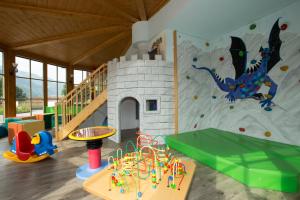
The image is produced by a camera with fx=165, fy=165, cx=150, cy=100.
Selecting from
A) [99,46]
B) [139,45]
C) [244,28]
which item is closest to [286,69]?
[244,28]

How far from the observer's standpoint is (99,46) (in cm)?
816

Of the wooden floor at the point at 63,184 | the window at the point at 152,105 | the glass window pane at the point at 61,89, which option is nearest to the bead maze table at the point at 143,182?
the wooden floor at the point at 63,184

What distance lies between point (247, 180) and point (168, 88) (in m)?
3.23

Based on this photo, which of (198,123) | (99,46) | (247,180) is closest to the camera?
(247,180)

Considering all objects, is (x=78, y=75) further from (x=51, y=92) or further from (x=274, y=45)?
(x=274, y=45)

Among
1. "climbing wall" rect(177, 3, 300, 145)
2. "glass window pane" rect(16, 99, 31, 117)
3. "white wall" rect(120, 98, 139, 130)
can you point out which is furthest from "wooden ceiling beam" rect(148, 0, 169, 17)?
"glass window pane" rect(16, 99, 31, 117)

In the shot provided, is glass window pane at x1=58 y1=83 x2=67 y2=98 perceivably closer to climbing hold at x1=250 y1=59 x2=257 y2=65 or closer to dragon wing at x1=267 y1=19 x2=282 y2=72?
climbing hold at x1=250 y1=59 x2=257 y2=65

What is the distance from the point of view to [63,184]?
286 cm

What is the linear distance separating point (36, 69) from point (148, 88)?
7562 mm

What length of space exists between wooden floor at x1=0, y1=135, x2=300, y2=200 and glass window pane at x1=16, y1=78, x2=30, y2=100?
5334mm

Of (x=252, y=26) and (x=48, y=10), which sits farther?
(x=252, y=26)

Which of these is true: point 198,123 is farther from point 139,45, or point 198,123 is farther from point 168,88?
point 139,45

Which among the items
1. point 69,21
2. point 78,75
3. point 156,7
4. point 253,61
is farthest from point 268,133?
point 78,75

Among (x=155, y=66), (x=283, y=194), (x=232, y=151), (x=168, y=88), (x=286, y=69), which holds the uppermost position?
(x=155, y=66)
